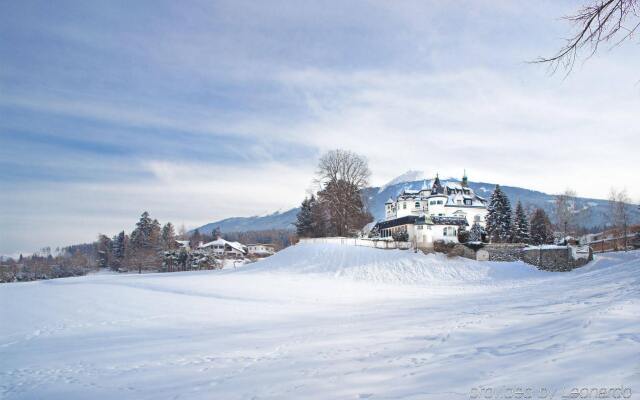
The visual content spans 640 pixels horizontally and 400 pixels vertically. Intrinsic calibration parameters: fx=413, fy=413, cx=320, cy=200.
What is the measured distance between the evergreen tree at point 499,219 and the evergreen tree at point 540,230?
3.47 m

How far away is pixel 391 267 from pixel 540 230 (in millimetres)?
31712

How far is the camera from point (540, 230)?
5309 cm

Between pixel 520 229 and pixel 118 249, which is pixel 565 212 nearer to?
pixel 520 229

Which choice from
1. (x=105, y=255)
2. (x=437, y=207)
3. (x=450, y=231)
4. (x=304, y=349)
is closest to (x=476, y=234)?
(x=450, y=231)

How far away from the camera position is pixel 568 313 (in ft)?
29.7

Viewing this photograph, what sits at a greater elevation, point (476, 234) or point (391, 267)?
point (476, 234)

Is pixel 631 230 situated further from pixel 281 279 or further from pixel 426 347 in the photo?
pixel 426 347

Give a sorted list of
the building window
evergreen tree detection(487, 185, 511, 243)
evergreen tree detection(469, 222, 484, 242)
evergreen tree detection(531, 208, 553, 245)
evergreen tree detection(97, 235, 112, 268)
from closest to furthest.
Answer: evergreen tree detection(469, 222, 484, 242)
evergreen tree detection(487, 185, 511, 243)
evergreen tree detection(531, 208, 553, 245)
the building window
evergreen tree detection(97, 235, 112, 268)

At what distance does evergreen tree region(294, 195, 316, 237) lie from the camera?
189ft

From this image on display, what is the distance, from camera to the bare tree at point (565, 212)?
52309 mm

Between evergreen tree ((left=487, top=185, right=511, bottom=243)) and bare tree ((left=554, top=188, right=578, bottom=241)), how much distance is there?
6941mm

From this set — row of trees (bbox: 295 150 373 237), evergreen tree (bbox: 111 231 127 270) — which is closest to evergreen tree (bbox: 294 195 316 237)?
row of trees (bbox: 295 150 373 237)

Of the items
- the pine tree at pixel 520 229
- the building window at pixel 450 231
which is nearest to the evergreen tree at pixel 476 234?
the building window at pixel 450 231

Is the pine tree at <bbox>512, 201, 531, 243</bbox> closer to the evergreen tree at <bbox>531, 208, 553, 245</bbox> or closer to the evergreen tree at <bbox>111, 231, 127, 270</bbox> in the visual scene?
the evergreen tree at <bbox>531, 208, 553, 245</bbox>
